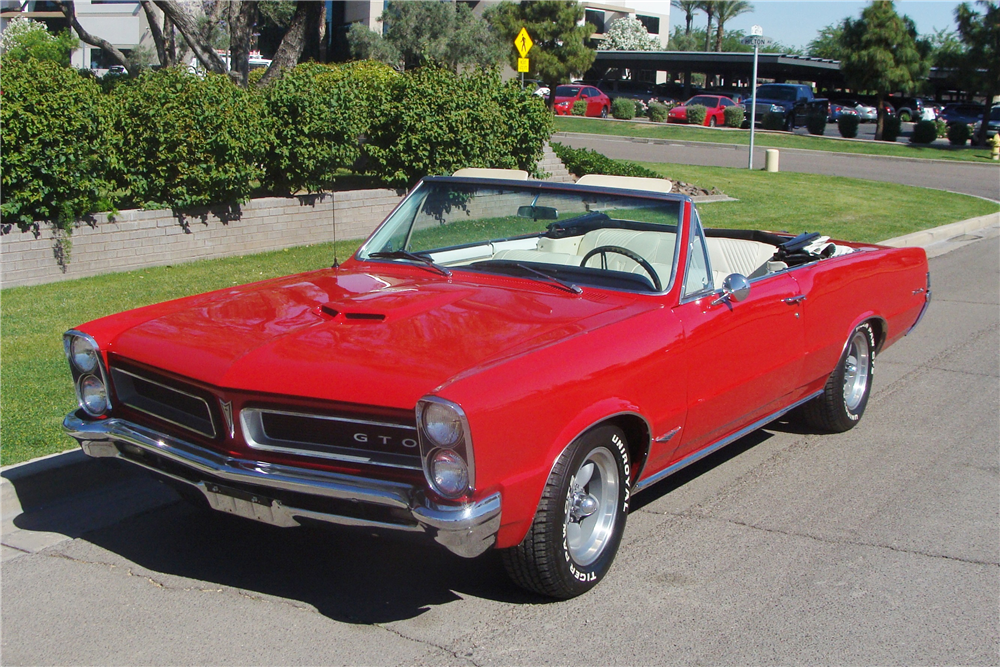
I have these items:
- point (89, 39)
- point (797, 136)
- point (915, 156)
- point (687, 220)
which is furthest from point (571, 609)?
point (797, 136)

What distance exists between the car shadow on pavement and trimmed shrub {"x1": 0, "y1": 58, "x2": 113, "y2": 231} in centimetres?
530

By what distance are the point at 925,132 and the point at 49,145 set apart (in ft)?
110

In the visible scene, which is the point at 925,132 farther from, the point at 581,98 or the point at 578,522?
the point at 578,522

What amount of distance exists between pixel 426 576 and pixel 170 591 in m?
1.08

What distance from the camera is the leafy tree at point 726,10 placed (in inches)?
3143

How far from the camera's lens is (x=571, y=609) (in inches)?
155

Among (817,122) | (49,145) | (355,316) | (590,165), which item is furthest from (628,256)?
(817,122)

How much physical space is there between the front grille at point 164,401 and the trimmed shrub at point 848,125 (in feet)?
124

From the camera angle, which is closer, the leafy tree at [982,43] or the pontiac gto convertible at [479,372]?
the pontiac gto convertible at [479,372]

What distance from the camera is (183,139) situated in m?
10.5

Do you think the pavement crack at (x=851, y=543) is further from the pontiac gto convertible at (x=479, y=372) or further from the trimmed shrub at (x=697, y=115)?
the trimmed shrub at (x=697, y=115)

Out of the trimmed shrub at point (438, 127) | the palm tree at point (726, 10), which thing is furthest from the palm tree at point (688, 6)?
the trimmed shrub at point (438, 127)

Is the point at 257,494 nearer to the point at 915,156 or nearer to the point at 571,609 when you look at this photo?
the point at 571,609

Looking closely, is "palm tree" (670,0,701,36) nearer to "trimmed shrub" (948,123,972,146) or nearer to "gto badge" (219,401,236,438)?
"trimmed shrub" (948,123,972,146)
